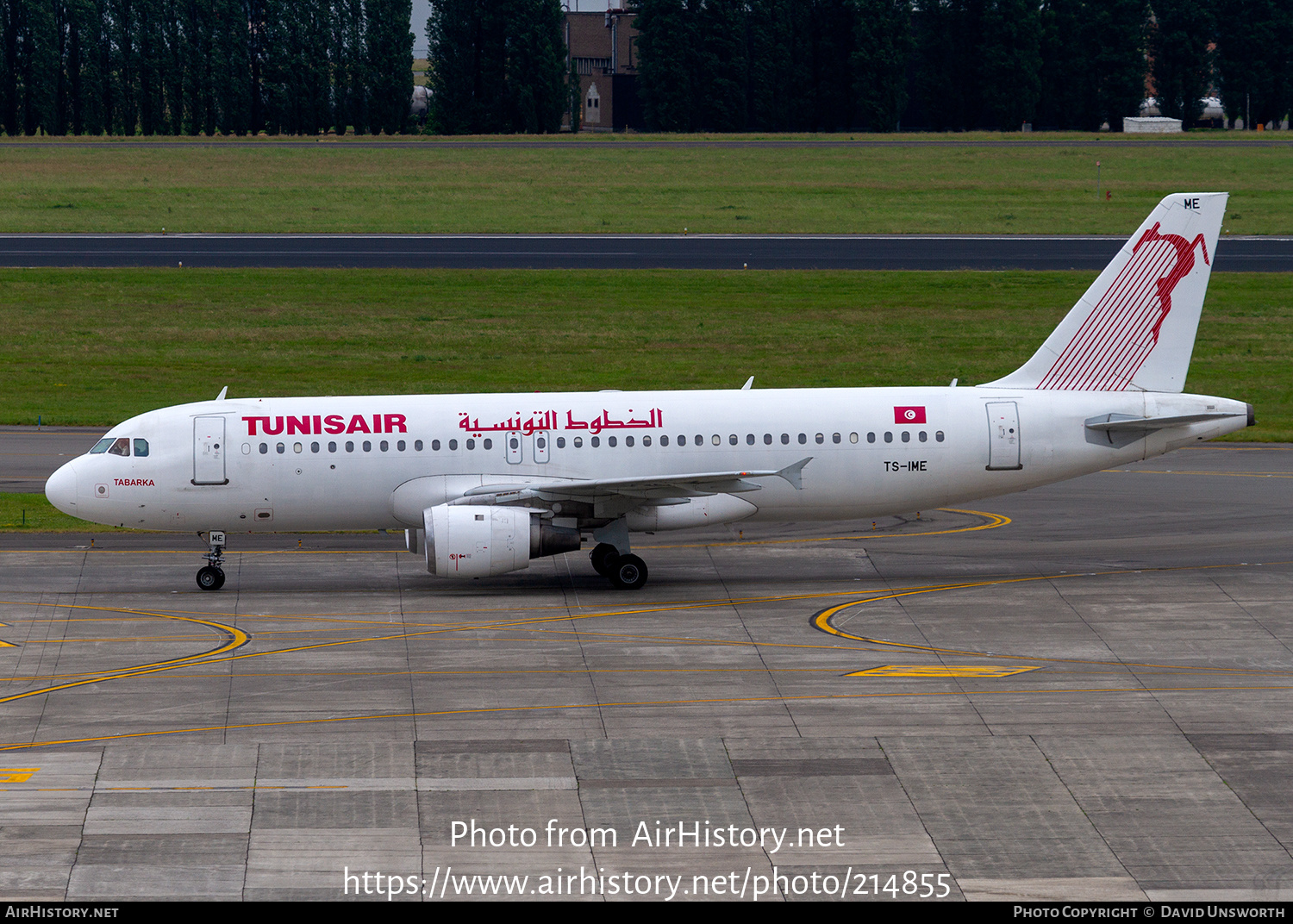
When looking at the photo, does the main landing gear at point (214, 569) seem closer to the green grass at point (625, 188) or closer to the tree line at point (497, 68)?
the green grass at point (625, 188)

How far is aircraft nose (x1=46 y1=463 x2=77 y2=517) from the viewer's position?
1337 inches

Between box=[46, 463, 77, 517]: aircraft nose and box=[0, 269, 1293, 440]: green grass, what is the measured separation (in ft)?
62.9

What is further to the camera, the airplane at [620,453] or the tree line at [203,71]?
the tree line at [203,71]

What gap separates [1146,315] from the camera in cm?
3606

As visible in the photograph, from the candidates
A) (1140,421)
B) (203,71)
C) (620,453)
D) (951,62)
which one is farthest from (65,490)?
(951,62)

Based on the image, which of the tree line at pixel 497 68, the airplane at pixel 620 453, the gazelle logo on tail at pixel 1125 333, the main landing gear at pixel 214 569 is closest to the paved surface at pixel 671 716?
the main landing gear at pixel 214 569

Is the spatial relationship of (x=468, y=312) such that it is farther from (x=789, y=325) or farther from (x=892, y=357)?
(x=892, y=357)

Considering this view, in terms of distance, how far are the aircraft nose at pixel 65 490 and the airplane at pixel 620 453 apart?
39 millimetres

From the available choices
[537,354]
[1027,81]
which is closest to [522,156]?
[1027,81]

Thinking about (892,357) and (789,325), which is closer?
(892,357)

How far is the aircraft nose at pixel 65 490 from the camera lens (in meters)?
34.0

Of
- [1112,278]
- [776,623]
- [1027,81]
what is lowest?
[776,623]
